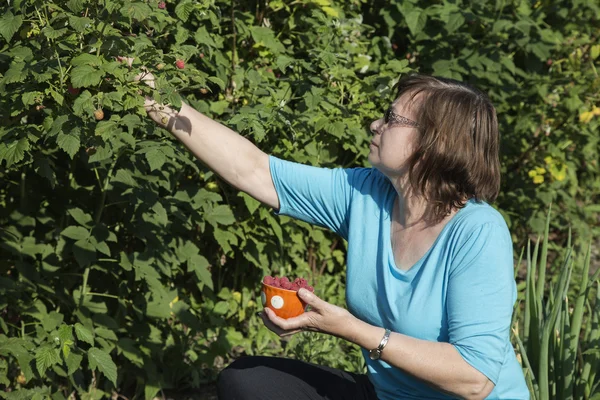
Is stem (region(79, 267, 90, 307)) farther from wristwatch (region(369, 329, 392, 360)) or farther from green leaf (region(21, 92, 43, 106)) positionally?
wristwatch (region(369, 329, 392, 360))

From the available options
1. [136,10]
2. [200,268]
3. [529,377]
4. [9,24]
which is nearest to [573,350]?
[529,377]

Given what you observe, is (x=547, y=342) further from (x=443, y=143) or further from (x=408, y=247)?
(x=443, y=143)

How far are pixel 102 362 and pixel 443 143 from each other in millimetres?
1299

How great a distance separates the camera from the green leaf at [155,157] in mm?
2637

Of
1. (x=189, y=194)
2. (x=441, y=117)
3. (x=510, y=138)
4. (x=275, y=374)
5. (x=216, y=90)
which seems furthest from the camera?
(x=510, y=138)

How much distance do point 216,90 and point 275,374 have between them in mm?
1478

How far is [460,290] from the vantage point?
229 centimetres

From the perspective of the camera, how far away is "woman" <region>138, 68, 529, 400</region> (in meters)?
2.26

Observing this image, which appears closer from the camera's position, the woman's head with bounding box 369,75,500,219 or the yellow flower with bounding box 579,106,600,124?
the woman's head with bounding box 369,75,500,219

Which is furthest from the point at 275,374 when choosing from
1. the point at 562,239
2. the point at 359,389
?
the point at 562,239

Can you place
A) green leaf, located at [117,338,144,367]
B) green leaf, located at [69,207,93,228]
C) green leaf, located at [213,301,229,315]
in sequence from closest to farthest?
green leaf, located at [69,207,93,228] < green leaf, located at [117,338,144,367] < green leaf, located at [213,301,229,315]

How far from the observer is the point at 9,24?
241cm

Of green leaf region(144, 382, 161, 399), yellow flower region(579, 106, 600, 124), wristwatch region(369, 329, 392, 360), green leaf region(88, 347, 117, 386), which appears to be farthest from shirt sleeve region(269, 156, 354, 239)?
yellow flower region(579, 106, 600, 124)

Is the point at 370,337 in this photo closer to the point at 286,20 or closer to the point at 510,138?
the point at 286,20
